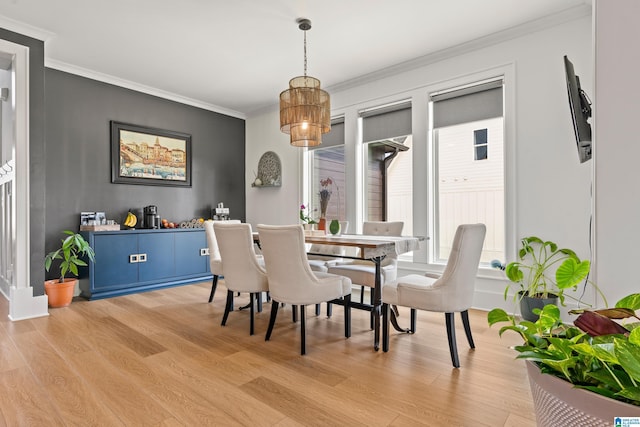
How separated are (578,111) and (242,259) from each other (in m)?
2.48

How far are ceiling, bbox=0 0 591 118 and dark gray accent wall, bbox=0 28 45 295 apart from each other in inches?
8.1

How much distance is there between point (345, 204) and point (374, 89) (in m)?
1.54

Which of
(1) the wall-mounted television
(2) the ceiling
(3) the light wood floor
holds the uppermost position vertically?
(2) the ceiling

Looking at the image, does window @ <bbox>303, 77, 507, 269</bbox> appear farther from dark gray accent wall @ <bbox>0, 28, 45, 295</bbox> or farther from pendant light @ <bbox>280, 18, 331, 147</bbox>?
dark gray accent wall @ <bbox>0, 28, 45, 295</bbox>

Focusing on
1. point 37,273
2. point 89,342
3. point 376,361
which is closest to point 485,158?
point 376,361

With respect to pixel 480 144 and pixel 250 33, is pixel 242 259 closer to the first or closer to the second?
pixel 250 33

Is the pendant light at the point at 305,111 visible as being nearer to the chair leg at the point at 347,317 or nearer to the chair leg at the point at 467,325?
the chair leg at the point at 347,317

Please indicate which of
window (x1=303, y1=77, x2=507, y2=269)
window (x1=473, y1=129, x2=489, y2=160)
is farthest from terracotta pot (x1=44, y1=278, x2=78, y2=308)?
window (x1=473, y1=129, x2=489, y2=160)

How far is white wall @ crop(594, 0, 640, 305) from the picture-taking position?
91 cm

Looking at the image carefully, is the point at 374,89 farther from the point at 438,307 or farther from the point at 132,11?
the point at 438,307

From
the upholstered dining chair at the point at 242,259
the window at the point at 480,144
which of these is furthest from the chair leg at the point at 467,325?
the window at the point at 480,144

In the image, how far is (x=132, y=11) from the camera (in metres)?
2.89

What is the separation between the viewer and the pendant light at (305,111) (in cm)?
286

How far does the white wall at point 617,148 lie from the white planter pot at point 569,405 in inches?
19.2
